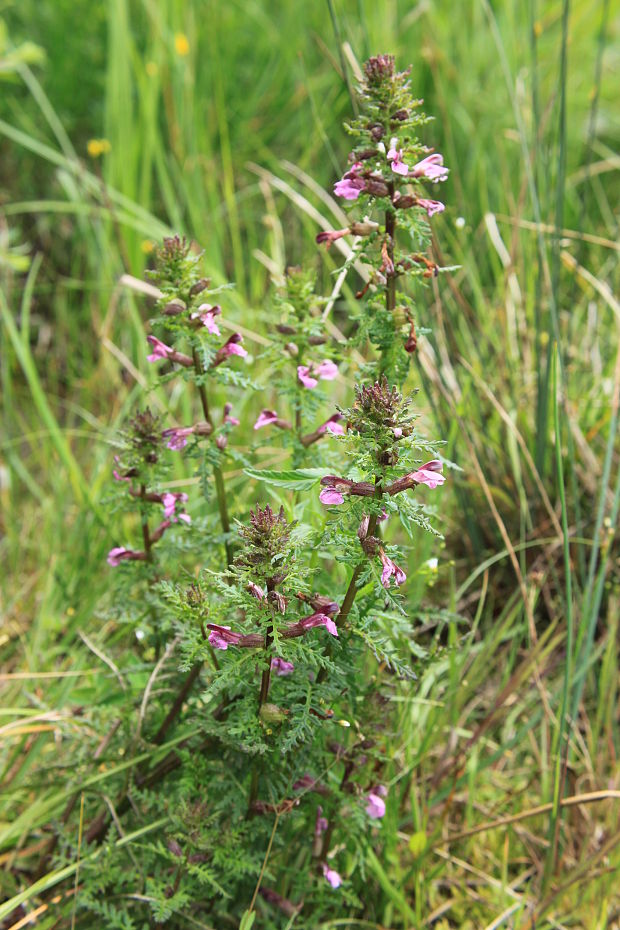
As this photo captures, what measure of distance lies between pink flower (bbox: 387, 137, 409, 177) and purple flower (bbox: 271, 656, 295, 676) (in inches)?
30.4

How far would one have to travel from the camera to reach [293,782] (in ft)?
4.86

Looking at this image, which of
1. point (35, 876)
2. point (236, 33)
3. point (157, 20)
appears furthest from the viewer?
point (236, 33)

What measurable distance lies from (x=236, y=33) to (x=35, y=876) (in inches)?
137

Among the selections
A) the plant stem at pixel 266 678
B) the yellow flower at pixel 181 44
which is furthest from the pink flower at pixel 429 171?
the yellow flower at pixel 181 44

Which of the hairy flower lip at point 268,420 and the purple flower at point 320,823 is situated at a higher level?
the hairy flower lip at point 268,420

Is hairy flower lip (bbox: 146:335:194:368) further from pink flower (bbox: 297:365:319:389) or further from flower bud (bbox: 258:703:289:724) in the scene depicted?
flower bud (bbox: 258:703:289:724)

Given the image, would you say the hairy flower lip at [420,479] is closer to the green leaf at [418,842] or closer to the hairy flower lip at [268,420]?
the hairy flower lip at [268,420]

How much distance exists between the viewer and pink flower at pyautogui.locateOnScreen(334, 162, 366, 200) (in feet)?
4.67

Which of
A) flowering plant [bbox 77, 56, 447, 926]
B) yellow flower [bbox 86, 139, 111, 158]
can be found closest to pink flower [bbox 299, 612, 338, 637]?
flowering plant [bbox 77, 56, 447, 926]

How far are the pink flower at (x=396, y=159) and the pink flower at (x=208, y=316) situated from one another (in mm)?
366

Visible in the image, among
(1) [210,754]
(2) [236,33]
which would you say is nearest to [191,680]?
(1) [210,754]

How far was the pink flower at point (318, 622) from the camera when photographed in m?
1.25

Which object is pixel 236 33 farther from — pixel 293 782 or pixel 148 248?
pixel 293 782

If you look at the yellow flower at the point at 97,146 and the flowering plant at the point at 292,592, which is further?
the yellow flower at the point at 97,146
